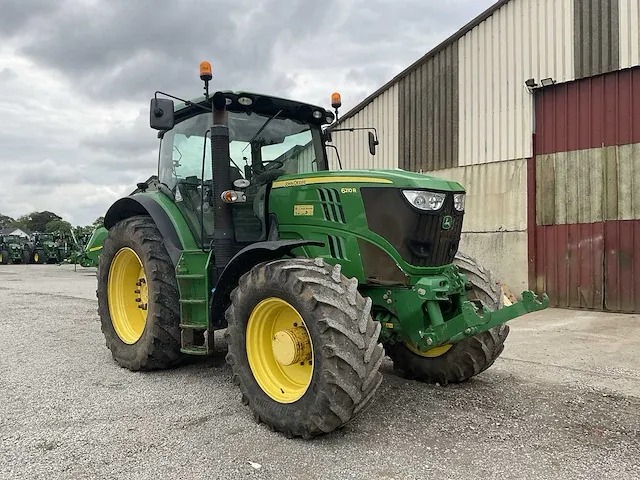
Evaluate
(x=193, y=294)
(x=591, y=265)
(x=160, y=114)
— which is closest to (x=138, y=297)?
(x=193, y=294)

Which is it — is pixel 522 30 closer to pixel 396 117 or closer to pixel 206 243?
pixel 396 117

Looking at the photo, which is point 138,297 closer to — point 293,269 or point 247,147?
point 247,147

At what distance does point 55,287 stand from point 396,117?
10452 millimetres

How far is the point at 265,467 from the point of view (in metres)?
3.25

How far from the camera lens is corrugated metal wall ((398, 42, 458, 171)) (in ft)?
38.7

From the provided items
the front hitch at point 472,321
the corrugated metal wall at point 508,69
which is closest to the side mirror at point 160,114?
the front hitch at point 472,321

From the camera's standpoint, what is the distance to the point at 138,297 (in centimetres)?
595

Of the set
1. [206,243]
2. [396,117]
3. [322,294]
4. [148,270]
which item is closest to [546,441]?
[322,294]

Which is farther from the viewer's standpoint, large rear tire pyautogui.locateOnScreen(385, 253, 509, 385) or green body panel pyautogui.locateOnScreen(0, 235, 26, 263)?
green body panel pyautogui.locateOnScreen(0, 235, 26, 263)

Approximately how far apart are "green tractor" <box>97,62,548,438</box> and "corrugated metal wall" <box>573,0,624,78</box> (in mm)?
6355

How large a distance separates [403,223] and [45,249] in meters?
33.2

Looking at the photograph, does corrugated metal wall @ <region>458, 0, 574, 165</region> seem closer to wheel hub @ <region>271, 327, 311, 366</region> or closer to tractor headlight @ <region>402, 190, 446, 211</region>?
tractor headlight @ <region>402, 190, 446, 211</region>

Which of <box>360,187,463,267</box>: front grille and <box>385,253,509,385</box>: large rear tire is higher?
<box>360,187,463,267</box>: front grille

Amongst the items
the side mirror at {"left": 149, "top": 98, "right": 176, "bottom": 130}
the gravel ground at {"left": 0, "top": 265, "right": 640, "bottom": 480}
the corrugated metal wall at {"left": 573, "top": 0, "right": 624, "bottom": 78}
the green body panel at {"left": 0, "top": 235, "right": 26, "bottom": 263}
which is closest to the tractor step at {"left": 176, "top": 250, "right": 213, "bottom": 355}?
the gravel ground at {"left": 0, "top": 265, "right": 640, "bottom": 480}
